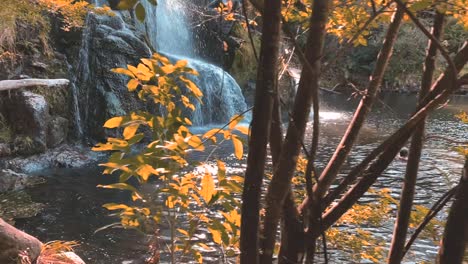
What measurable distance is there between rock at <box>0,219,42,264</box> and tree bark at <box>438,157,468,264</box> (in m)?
3.59

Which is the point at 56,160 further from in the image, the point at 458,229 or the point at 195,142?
the point at 458,229

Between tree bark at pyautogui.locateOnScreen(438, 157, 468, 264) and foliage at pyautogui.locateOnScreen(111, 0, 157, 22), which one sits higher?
foliage at pyautogui.locateOnScreen(111, 0, 157, 22)

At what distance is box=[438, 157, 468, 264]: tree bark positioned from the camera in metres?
1.64

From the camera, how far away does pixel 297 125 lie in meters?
1.39

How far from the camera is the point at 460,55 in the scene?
1.63 m

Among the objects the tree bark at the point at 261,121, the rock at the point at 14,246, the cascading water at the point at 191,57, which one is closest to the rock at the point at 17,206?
the rock at the point at 14,246

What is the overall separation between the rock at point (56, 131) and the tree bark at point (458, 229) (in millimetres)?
10554

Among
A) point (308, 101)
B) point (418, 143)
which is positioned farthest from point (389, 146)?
point (418, 143)

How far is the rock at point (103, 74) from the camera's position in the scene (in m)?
12.4

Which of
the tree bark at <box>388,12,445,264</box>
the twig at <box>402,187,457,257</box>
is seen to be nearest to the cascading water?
the tree bark at <box>388,12,445,264</box>

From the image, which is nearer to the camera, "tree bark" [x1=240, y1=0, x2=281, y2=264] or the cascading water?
"tree bark" [x1=240, y1=0, x2=281, y2=264]

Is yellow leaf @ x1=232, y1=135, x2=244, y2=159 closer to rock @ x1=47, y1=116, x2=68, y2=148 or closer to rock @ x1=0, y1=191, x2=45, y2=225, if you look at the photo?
rock @ x1=0, y1=191, x2=45, y2=225

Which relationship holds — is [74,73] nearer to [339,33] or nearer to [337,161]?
[339,33]

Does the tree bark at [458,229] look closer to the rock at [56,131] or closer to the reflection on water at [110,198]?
the reflection on water at [110,198]
